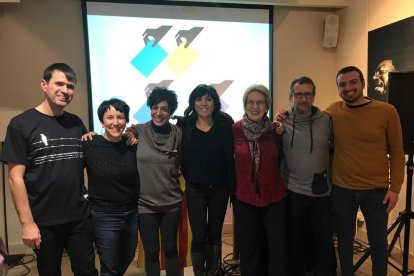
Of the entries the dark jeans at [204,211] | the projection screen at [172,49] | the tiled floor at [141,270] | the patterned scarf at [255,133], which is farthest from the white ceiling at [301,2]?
the tiled floor at [141,270]

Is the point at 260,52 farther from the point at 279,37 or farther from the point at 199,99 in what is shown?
the point at 199,99

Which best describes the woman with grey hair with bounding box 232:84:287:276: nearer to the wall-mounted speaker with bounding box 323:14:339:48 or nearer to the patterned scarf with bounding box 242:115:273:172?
the patterned scarf with bounding box 242:115:273:172

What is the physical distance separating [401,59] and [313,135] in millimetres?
1594

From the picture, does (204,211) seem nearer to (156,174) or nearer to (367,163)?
(156,174)

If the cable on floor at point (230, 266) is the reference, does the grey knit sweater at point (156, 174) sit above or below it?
above

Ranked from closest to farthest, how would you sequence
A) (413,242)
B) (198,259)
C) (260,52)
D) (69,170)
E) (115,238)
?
(69,170)
(115,238)
(198,259)
(413,242)
(260,52)

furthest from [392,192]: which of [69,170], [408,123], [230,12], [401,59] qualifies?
[230,12]

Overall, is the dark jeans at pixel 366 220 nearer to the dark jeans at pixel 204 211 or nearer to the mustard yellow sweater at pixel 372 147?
the mustard yellow sweater at pixel 372 147

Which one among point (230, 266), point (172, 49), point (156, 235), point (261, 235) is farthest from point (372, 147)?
point (172, 49)

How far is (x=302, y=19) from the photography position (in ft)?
12.8

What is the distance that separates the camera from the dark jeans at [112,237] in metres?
1.90

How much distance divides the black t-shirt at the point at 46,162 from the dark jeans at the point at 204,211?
702 mm

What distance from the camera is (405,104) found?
238 cm

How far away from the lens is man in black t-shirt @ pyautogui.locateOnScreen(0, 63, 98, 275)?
5.45ft
